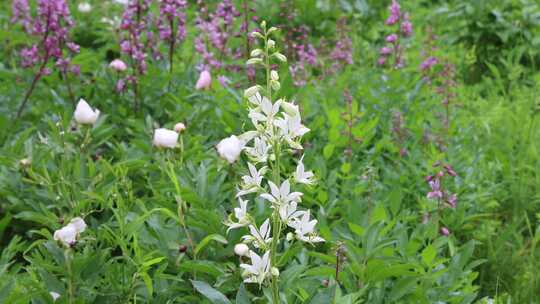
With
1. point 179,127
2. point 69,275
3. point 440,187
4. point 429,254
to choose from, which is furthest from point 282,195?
point 440,187

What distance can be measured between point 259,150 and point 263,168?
0.04 metres

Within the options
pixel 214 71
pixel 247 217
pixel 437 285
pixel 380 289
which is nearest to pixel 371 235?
Result: pixel 380 289

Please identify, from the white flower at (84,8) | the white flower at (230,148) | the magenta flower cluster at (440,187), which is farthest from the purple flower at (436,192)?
the white flower at (84,8)

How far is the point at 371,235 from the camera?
1988mm

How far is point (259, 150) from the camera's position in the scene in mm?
1509

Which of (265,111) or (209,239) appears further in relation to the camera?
(209,239)

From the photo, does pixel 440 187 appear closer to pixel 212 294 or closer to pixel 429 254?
pixel 429 254

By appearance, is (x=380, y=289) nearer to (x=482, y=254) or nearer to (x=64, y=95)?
(x=482, y=254)

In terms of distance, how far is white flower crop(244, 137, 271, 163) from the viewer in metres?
1.50

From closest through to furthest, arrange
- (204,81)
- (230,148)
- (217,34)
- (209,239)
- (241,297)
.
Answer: (241,297) < (209,239) < (230,148) < (204,81) < (217,34)

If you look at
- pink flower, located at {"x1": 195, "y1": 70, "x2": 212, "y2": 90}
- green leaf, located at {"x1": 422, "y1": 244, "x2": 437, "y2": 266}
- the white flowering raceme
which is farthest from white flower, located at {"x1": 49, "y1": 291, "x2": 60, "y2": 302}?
pink flower, located at {"x1": 195, "y1": 70, "x2": 212, "y2": 90}

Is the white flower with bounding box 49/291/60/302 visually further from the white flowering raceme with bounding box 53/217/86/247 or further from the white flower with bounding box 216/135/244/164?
the white flower with bounding box 216/135/244/164

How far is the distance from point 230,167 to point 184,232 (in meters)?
0.37

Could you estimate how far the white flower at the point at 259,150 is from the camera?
150cm
